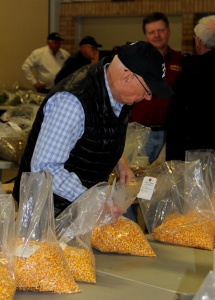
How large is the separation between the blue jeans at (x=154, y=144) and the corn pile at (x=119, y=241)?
2213mm

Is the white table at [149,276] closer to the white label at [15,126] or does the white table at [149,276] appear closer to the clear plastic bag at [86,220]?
the clear plastic bag at [86,220]

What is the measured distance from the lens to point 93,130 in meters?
2.43

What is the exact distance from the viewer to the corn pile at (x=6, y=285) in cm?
167

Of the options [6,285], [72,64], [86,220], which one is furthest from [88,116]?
[72,64]

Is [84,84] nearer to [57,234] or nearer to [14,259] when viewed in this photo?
[57,234]

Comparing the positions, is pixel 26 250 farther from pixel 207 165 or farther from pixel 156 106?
pixel 156 106

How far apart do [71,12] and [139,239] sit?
860 centimetres

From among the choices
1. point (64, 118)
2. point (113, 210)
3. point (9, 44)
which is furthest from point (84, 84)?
point (9, 44)

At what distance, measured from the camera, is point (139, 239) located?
2.27 metres

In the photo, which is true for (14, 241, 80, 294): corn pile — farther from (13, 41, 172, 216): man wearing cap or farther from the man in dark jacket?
the man in dark jacket

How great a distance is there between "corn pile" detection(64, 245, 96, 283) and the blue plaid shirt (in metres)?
0.33

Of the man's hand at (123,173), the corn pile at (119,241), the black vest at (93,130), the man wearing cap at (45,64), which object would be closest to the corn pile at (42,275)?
the corn pile at (119,241)

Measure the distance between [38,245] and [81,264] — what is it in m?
0.15

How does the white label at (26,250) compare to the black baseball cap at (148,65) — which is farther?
the black baseball cap at (148,65)
